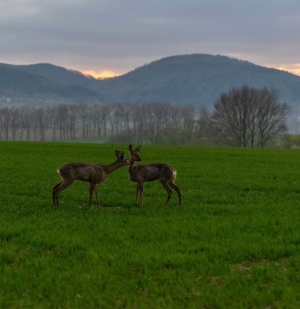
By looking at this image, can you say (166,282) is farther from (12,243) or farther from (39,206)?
(39,206)

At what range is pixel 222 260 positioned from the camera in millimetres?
8602

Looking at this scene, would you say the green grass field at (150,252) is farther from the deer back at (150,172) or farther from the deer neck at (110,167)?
the deer neck at (110,167)

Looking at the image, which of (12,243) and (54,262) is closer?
(54,262)

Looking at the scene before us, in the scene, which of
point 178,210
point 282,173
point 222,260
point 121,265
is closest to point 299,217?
point 178,210

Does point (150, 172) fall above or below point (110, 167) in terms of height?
below

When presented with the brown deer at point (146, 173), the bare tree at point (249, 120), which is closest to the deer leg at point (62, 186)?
the brown deer at point (146, 173)

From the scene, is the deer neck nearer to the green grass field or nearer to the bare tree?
the green grass field

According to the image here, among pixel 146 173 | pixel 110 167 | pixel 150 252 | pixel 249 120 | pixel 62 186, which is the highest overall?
pixel 249 120

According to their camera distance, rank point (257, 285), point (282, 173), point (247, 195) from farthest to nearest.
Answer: point (282, 173) < point (247, 195) < point (257, 285)

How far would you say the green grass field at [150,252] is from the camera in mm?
7035

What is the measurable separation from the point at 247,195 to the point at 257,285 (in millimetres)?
9988

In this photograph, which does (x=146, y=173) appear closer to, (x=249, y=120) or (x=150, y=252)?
(x=150, y=252)

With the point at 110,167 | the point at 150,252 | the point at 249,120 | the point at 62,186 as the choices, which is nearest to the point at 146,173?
the point at 110,167

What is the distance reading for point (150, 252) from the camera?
29.5ft
